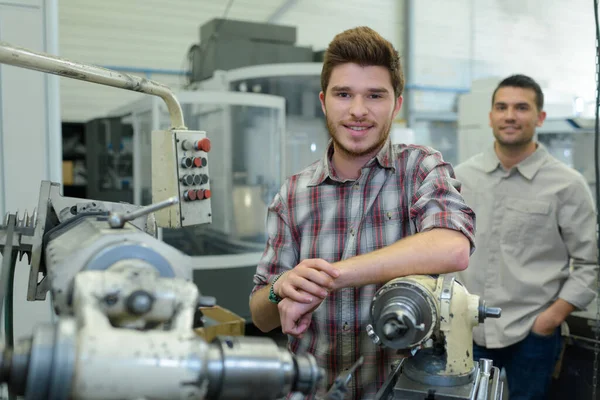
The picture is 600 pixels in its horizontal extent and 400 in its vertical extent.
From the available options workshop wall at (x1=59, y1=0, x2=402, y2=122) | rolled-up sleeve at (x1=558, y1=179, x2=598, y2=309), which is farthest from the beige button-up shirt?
workshop wall at (x1=59, y1=0, x2=402, y2=122)

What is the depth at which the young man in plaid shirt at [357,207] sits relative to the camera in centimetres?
110

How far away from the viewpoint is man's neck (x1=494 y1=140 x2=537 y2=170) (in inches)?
82.8

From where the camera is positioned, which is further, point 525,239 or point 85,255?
point 525,239

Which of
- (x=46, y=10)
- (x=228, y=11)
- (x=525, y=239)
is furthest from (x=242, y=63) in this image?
(x=525, y=239)

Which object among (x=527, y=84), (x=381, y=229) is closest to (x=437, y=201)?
(x=381, y=229)

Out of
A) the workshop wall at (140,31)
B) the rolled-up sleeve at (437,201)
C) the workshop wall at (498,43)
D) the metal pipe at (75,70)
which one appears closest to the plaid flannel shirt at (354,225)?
the rolled-up sleeve at (437,201)

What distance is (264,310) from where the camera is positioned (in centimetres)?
117

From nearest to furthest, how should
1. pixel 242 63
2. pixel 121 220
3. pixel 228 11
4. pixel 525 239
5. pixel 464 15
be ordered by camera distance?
pixel 121 220
pixel 525 239
pixel 242 63
pixel 228 11
pixel 464 15

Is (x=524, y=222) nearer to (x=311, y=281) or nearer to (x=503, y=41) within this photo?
(x=311, y=281)

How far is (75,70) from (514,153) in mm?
1613

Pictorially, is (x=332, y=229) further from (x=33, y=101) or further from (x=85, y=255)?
(x=33, y=101)

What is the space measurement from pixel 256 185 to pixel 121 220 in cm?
294

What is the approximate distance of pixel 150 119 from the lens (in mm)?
3387

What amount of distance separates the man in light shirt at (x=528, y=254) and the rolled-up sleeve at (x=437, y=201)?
0.99 meters
